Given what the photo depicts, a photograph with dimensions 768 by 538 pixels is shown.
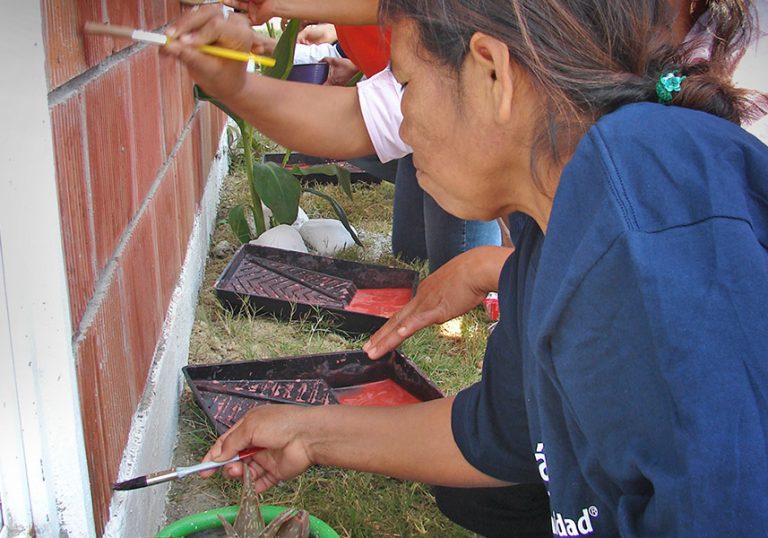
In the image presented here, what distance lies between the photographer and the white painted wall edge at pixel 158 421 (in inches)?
54.2

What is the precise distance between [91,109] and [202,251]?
1.80 meters

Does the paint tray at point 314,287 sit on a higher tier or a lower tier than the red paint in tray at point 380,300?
higher

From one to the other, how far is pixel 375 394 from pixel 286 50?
1.23m

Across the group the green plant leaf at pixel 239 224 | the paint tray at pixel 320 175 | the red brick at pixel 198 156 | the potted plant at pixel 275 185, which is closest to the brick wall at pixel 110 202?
the red brick at pixel 198 156

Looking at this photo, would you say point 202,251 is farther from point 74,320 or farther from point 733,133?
point 733,133

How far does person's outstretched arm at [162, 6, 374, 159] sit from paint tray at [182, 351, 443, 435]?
0.59 metres

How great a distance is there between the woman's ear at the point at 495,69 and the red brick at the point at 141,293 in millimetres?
706

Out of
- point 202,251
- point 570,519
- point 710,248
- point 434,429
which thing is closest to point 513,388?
point 434,429

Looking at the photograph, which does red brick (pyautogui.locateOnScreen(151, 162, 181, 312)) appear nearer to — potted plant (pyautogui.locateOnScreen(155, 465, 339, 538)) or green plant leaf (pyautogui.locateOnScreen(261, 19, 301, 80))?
potted plant (pyautogui.locateOnScreen(155, 465, 339, 538))

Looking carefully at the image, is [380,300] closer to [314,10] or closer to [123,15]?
[314,10]

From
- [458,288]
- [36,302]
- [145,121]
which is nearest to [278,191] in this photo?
[145,121]

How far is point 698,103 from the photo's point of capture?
36.2 inches

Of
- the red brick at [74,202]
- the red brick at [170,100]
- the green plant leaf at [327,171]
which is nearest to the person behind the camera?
the red brick at [74,202]

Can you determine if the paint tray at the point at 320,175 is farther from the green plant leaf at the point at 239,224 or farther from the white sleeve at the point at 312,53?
the green plant leaf at the point at 239,224
